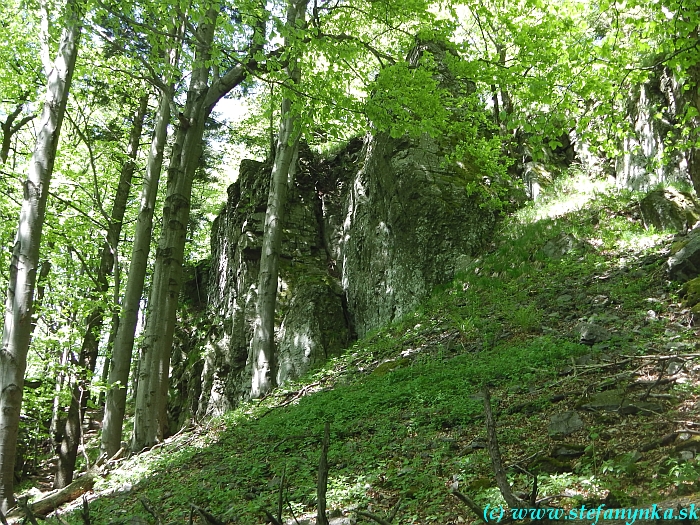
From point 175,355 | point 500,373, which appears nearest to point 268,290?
point 500,373

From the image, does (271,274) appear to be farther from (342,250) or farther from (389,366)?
(389,366)

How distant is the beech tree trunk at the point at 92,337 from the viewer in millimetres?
11500

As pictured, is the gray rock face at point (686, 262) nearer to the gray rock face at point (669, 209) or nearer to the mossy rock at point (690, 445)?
the gray rock face at point (669, 209)

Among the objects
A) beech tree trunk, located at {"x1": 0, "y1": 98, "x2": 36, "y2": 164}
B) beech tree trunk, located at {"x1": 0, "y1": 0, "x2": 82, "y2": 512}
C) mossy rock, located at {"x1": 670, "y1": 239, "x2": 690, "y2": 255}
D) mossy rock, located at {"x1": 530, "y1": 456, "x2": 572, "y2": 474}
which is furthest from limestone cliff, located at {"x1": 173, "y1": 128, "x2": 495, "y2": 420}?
mossy rock, located at {"x1": 530, "y1": 456, "x2": 572, "y2": 474}

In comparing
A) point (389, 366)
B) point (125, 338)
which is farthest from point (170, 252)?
point (389, 366)

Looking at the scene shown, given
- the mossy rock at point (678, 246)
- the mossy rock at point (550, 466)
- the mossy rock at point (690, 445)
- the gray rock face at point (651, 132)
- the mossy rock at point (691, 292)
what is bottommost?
the mossy rock at point (550, 466)

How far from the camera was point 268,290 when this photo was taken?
10.8m

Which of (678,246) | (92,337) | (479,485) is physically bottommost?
(479,485)

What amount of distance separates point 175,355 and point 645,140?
16.4 metres

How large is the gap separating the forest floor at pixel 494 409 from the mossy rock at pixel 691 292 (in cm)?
11

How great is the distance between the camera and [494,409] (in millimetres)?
4777

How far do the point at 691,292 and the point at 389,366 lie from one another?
4345mm

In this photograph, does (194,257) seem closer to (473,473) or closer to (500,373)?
(500,373)

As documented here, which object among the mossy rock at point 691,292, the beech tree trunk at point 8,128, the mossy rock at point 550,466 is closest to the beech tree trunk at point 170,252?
the mossy rock at point 550,466
